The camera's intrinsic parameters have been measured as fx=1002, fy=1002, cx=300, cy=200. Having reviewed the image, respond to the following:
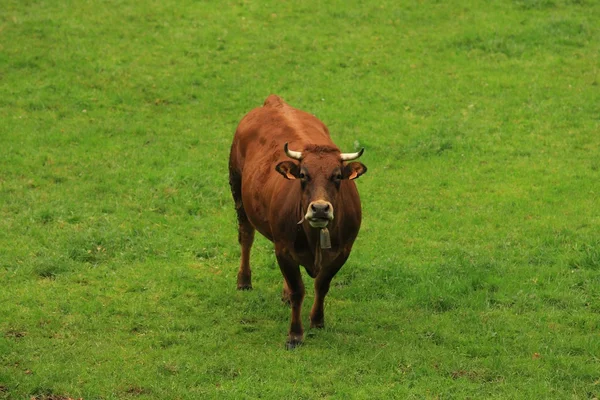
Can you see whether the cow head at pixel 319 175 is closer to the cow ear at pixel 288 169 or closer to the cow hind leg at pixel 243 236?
the cow ear at pixel 288 169

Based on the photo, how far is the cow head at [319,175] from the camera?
1012cm

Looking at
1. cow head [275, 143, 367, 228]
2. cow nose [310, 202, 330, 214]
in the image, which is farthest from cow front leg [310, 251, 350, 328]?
cow nose [310, 202, 330, 214]

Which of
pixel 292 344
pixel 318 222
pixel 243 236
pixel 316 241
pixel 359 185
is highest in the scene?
pixel 318 222

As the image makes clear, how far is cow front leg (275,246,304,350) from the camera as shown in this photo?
11164 mm

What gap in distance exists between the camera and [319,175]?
10547mm

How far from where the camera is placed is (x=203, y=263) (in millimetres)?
13805

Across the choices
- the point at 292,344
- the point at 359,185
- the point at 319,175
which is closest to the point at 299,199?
the point at 319,175

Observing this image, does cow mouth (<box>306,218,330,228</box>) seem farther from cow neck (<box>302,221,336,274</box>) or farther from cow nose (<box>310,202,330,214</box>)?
cow neck (<box>302,221,336,274</box>)

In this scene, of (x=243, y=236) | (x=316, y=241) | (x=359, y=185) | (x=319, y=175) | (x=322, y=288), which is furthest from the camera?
(x=359, y=185)

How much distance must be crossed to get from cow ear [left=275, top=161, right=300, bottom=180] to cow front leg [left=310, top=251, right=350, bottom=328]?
44.5 inches

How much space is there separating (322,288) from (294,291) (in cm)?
38

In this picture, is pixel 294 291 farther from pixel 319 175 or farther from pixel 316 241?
pixel 319 175

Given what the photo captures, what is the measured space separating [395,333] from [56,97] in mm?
11025

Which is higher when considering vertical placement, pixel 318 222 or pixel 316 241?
pixel 318 222
